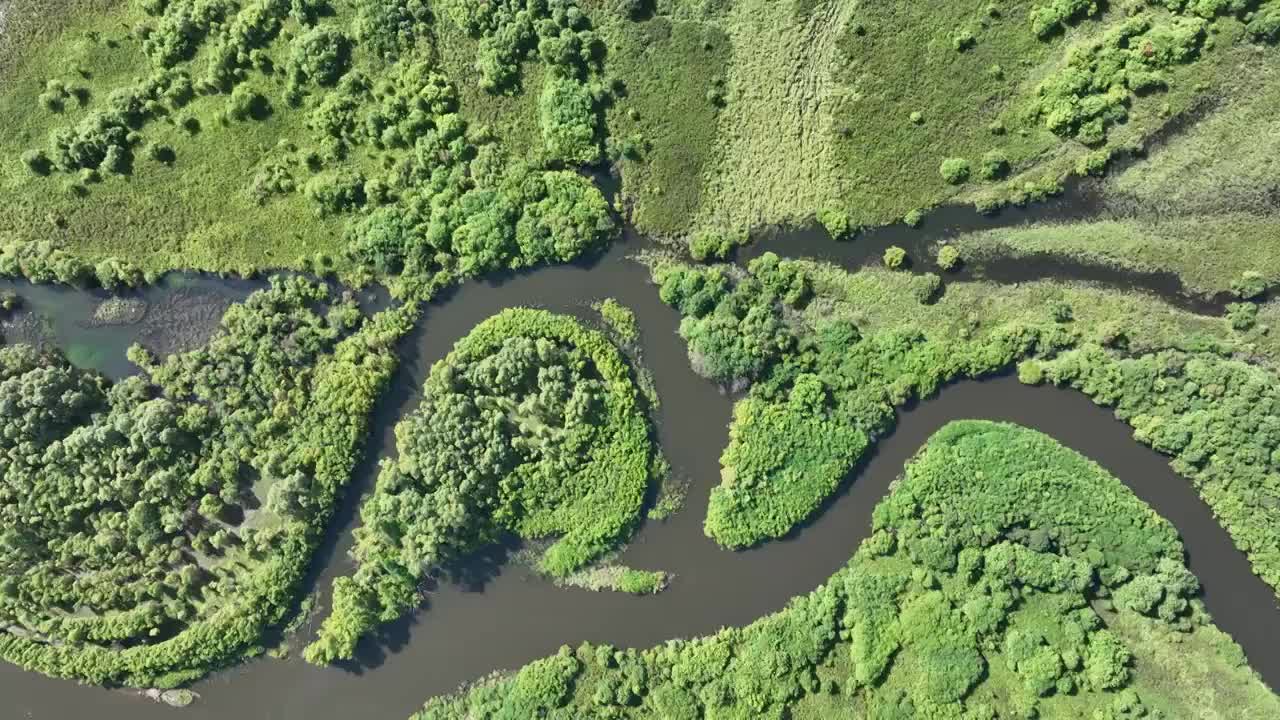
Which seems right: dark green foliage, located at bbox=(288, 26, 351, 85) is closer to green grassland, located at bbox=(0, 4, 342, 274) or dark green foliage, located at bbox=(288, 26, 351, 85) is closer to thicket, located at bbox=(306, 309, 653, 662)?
green grassland, located at bbox=(0, 4, 342, 274)

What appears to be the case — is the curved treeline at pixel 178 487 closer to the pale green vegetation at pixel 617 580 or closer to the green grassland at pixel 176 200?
the green grassland at pixel 176 200

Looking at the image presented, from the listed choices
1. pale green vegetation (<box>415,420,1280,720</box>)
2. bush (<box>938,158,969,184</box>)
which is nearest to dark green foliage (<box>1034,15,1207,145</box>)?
bush (<box>938,158,969,184</box>)

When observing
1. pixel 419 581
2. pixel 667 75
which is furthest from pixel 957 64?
pixel 419 581

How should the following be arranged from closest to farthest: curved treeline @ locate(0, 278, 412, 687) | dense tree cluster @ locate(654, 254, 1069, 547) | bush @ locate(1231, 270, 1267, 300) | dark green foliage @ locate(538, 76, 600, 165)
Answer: bush @ locate(1231, 270, 1267, 300), curved treeline @ locate(0, 278, 412, 687), dense tree cluster @ locate(654, 254, 1069, 547), dark green foliage @ locate(538, 76, 600, 165)

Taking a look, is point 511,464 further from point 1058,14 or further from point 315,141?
point 1058,14

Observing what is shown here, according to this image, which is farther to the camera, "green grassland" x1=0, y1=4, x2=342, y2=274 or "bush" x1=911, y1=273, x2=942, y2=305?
"green grassland" x1=0, y1=4, x2=342, y2=274

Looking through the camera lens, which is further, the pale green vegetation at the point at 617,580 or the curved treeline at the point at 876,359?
the pale green vegetation at the point at 617,580

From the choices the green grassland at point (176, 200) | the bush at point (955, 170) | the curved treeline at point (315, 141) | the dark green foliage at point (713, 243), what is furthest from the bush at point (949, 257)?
the green grassland at point (176, 200)
